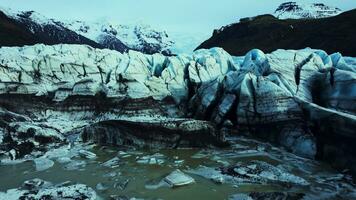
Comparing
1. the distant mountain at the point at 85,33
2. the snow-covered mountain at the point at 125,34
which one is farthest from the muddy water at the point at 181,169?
the snow-covered mountain at the point at 125,34

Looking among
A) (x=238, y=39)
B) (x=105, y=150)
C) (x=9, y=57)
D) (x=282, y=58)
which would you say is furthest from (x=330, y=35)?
(x=105, y=150)

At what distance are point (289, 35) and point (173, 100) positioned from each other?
3727 cm

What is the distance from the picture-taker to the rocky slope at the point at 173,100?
1349cm

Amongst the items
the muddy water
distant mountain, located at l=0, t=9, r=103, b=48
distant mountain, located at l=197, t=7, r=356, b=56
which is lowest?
the muddy water

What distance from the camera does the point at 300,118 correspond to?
1348 cm

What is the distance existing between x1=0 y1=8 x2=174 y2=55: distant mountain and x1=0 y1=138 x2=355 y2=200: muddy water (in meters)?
56.2

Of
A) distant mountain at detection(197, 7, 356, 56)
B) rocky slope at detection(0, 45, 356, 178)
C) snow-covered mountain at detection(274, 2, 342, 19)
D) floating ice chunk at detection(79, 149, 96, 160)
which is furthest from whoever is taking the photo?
snow-covered mountain at detection(274, 2, 342, 19)

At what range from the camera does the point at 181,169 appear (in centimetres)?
1166

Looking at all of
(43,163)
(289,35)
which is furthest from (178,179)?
(289,35)

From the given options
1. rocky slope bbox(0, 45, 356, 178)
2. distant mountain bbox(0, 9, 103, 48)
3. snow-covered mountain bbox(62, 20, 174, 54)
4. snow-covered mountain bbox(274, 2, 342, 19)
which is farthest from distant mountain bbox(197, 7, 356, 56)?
snow-covered mountain bbox(62, 20, 174, 54)

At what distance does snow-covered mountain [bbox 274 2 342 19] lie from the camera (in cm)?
9325

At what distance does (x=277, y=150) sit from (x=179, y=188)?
12.8 ft

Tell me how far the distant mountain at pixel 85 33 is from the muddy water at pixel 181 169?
5615 centimetres

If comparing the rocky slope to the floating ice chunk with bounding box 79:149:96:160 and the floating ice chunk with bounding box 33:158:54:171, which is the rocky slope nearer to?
the floating ice chunk with bounding box 33:158:54:171
